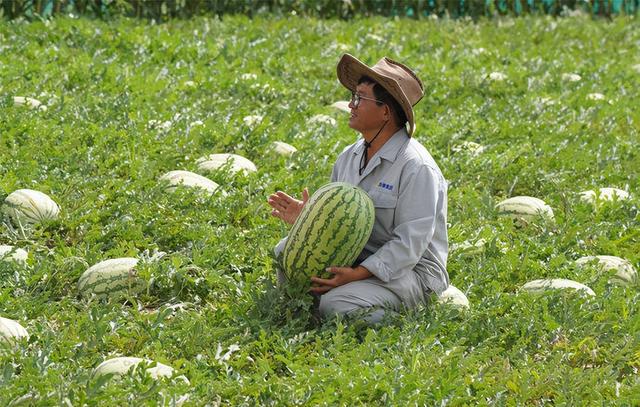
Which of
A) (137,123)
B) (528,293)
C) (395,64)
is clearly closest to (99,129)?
(137,123)

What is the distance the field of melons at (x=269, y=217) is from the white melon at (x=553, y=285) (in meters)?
0.08

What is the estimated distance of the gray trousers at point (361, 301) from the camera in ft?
17.7

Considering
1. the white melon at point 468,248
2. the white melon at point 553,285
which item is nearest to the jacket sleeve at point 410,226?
the white melon at point 553,285

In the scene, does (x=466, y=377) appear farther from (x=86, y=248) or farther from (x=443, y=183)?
(x=86, y=248)

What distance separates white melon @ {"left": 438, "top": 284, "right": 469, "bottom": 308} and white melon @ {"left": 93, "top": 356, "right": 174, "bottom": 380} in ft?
5.26

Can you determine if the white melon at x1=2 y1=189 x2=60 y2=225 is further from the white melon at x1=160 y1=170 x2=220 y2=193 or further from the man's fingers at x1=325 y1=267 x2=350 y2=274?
the man's fingers at x1=325 y1=267 x2=350 y2=274

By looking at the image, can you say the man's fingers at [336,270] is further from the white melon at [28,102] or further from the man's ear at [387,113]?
the white melon at [28,102]

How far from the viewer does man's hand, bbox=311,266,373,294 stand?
5.43m

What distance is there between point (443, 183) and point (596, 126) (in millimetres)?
3915

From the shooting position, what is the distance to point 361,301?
5.41 meters

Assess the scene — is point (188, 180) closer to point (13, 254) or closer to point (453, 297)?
point (13, 254)

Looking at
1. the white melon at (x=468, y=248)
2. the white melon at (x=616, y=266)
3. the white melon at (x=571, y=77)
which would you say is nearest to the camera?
the white melon at (x=616, y=266)

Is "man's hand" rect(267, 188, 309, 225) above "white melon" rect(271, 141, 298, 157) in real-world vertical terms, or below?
above

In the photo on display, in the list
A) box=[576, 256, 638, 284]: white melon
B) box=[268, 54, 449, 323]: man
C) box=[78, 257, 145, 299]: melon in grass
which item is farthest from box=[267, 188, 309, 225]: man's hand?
box=[576, 256, 638, 284]: white melon
